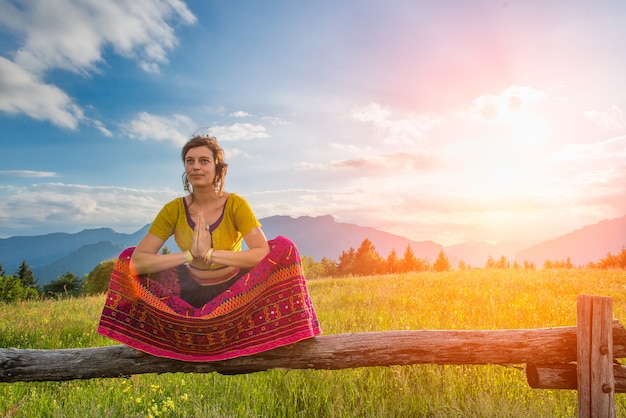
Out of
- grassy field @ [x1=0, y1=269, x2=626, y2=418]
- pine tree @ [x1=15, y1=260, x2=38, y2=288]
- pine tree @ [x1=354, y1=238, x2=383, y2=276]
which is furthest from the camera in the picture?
pine tree @ [x1=354, y1=238, x2=383, y2=276]

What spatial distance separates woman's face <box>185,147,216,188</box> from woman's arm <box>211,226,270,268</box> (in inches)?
29.3

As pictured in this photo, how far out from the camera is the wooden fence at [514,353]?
13.4ft

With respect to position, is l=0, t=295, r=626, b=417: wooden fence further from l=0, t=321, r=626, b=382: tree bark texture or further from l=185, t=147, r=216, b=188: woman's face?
l=185, t=147, r=216, b=188: woman's face

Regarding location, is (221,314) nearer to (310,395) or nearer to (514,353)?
(310,395)

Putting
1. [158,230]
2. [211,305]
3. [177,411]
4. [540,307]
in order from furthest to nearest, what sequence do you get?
[540,307] < [177,411] < [158,230] < [211,305]

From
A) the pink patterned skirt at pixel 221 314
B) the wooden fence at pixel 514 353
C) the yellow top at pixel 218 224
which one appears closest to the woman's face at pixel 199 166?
the yellow top at pixel 218 224

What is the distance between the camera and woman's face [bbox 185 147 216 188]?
4348mm

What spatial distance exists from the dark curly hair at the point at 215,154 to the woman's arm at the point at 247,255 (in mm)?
678

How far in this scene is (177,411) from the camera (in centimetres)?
484

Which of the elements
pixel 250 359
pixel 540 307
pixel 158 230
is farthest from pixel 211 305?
pixel 540 307

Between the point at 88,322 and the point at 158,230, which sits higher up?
the point at 158,230

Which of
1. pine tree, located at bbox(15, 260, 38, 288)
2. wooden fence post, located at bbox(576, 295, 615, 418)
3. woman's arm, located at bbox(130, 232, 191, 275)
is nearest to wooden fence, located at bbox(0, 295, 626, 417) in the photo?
wooden fence post, located at bbox(576, 295, 615, 418)

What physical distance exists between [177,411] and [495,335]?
3.47 m

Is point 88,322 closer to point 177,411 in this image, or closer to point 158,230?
point 177,411
